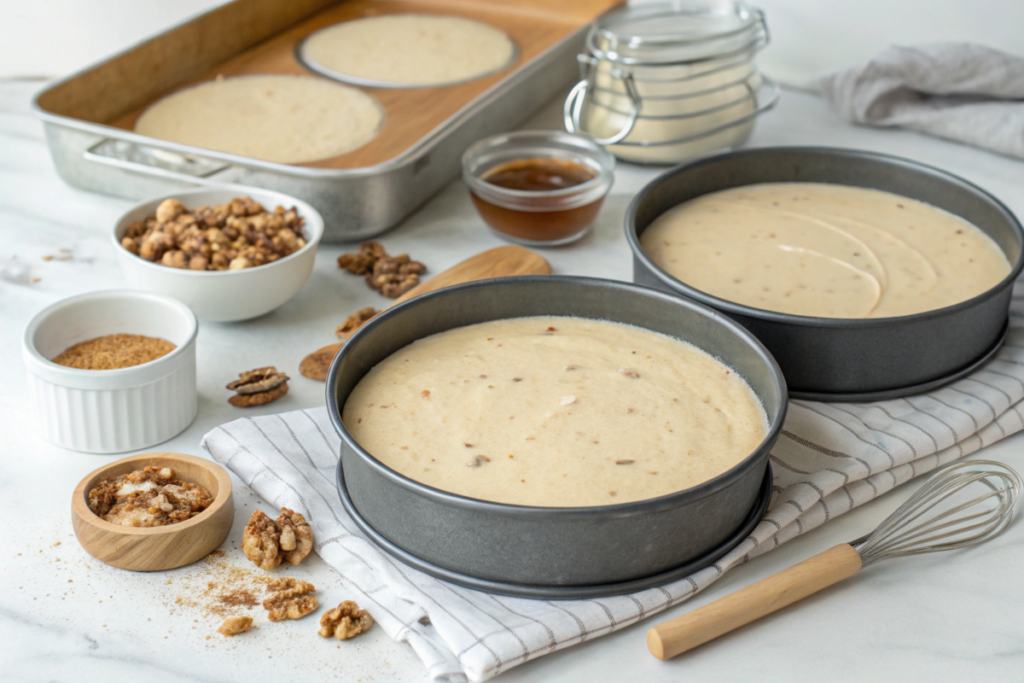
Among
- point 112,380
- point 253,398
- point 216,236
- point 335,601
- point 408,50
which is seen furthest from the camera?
point 408,50

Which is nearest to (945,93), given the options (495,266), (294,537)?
(495,266)

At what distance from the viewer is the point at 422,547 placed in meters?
0.94

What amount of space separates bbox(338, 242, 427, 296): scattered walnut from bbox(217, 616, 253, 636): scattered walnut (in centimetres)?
65

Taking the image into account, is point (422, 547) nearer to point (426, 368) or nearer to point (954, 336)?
point (426, 368)

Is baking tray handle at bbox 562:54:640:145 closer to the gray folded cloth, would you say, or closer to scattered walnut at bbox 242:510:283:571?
the gray folded cloth

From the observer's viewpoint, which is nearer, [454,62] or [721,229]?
[721,229]

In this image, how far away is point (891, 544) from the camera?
1.01m

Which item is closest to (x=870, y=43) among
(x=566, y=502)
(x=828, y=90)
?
(x=828, y=90)

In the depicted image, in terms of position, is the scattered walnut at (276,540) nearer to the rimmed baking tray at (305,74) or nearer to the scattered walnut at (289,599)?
the scattered walnut at (289,599)

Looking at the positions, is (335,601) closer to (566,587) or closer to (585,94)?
(566,587)

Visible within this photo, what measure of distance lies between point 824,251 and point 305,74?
1.10 meters

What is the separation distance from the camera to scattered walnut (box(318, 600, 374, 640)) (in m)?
0.91

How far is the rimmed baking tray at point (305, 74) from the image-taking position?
1.55 meters

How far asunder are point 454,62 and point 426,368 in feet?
3.43
